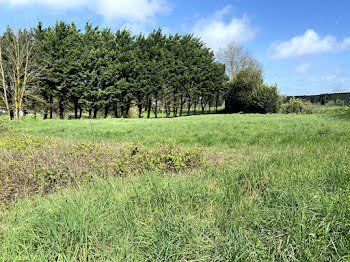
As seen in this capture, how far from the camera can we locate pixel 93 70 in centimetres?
2600

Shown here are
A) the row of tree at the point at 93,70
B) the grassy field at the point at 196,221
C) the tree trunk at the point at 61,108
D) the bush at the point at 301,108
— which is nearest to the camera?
the grassy field at the point at 196,221

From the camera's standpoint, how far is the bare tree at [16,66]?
2278 centimetres

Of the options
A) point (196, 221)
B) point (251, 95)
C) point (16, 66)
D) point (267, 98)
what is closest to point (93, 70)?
point (16, 66)

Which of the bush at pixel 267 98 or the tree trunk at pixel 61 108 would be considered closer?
the bush at pixel 267 98

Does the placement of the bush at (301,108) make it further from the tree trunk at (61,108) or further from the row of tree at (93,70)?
the tree trunk at (61,108)

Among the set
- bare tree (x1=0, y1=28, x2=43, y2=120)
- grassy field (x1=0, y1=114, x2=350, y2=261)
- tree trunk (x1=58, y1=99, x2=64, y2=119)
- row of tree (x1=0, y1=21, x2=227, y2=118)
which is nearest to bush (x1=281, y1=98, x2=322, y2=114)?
row of tree (x1=0, y1=21, x2=227, y2=118)

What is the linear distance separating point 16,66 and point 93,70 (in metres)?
7.65

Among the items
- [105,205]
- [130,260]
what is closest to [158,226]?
[130,260]

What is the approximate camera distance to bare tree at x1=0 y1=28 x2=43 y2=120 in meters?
22.8

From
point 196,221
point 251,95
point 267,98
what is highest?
point 251,95

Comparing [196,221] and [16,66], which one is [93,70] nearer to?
[16,66]

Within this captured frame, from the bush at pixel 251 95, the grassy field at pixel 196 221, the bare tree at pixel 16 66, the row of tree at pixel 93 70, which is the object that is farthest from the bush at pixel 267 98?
the bare tree at pixel 16 66

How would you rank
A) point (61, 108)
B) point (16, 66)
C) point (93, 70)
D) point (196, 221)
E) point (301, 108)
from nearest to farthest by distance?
1. point (196, 221)
2. point (16, 66)
3. point (301, 108)
4. point (93, 70)
5. point (61, 108)

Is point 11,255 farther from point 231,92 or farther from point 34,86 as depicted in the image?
point 231,92
